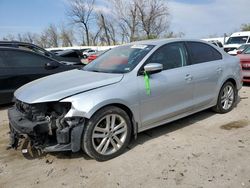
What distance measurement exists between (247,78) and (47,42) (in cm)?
6485

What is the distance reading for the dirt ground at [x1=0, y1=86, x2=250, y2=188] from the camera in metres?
2.96

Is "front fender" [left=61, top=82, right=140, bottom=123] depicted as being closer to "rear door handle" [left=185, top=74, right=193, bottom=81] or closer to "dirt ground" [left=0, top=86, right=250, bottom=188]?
"dirt ground" [left=0, top=86, right=250, bottom=188]

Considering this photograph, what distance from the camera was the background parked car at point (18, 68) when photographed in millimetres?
6039

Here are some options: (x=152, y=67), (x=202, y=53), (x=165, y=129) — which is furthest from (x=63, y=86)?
(x=202, y=53)

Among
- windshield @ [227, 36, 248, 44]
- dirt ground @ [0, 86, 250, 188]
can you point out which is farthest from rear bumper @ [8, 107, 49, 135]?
windshield @ [227, 36, 248, 44]

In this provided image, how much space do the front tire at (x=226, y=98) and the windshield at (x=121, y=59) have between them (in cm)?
195

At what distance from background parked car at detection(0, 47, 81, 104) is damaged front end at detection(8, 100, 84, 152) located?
3013 millimetres

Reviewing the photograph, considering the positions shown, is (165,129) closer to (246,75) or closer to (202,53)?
(202,53)

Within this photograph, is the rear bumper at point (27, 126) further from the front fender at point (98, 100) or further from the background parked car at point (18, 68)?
the background parked car at point (18, 68)

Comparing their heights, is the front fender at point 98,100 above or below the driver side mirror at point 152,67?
below

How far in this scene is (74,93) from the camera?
323 centimetres

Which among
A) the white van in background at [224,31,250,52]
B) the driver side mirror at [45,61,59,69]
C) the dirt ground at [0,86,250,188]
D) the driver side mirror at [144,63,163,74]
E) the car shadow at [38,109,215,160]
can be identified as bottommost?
the dirt ground at [0,86,250,188]

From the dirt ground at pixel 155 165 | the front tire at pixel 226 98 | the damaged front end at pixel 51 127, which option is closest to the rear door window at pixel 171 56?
the dirt ground at pixel 155 165

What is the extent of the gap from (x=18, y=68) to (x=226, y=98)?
475 cm
